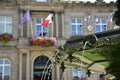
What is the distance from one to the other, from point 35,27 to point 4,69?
4482 millimetres

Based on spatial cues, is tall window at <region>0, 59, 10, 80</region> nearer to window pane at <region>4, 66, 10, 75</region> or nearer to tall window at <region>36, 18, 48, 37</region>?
window pane at <region>4, 66, 10, 75</region>

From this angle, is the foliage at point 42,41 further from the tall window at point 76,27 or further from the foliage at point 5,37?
the tall window at point 76,27

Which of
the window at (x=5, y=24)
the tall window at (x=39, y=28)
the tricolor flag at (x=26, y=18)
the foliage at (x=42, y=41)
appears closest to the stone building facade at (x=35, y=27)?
the window at (x=5, y=24)

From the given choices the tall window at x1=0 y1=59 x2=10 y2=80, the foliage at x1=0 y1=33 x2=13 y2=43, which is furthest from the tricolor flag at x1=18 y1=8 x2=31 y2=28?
the tall window at x1=0 y1=59 x2=10 y2=80

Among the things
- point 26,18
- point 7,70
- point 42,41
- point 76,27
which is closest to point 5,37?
point 26,18

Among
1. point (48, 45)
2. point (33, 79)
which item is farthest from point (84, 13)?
point (33, 79)

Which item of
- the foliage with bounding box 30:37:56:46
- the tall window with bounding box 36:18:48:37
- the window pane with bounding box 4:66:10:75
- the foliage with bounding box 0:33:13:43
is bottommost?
the window pane with bounding box 4:66:10:75

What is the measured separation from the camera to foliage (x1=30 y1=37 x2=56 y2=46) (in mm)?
25969

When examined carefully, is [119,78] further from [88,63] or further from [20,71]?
[20,71]

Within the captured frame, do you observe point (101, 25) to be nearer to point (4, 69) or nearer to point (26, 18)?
point (26, 18)

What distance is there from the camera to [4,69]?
85.5ft

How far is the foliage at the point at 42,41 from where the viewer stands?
25969 millimetres

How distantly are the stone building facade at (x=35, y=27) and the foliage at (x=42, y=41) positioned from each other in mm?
340

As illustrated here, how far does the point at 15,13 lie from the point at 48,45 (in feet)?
13.6
